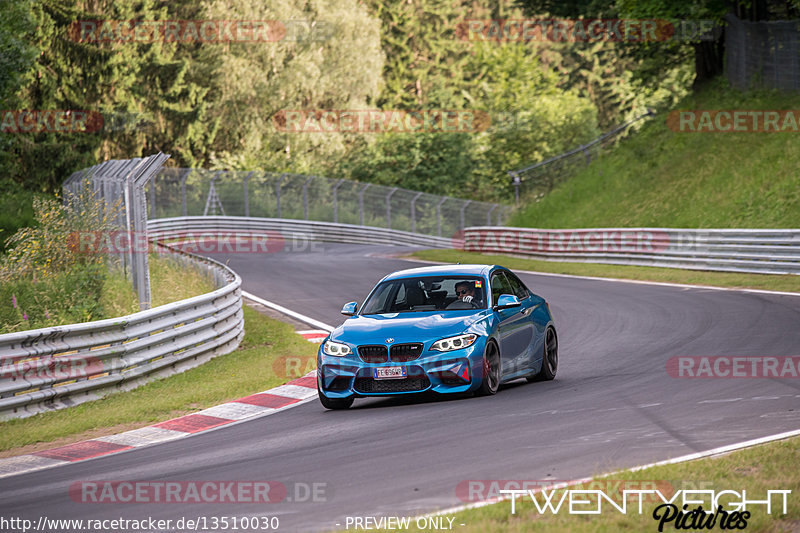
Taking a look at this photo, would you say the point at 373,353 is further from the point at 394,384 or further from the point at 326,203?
the point at 326,203

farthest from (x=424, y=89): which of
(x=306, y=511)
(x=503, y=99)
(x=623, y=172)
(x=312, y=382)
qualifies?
(x=306, y=511)

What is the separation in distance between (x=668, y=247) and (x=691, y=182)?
7.40 m

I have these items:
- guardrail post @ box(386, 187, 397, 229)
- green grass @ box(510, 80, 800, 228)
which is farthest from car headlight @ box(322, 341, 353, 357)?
guardrail post @ box(386, 187, 397, 229)

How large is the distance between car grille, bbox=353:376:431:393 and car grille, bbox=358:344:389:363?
20cm

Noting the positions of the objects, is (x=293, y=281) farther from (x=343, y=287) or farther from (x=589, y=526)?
(x=589, y=526)

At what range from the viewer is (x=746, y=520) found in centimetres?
583

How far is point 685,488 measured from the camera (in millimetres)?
6453

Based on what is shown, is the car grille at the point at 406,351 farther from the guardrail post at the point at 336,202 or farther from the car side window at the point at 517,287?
the guardrail post at the point at 336,202

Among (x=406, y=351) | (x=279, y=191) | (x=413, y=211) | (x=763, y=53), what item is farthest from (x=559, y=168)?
(x=406, y=351)

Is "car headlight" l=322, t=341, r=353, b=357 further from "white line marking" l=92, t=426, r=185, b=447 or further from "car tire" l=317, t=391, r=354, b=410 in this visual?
"white line marking" l=92, t=426, r=185, b=447

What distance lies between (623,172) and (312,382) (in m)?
29.3

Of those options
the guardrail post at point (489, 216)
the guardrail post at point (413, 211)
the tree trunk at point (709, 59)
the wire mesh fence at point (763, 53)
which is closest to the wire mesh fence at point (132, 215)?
the wire mesh fence at point (763, 53)

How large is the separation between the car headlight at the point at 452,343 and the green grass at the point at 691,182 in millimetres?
19987

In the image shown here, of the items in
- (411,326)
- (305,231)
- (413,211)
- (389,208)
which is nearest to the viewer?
(411,326)
